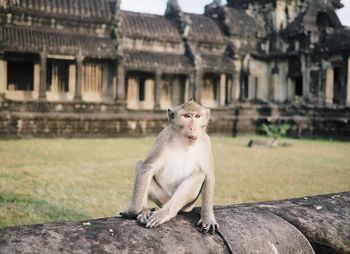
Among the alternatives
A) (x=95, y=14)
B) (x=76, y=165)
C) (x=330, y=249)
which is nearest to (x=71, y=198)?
(x=76, y=165)

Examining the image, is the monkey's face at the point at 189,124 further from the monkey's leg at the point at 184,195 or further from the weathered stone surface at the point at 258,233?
the weathered stone surface at the point at 258,233

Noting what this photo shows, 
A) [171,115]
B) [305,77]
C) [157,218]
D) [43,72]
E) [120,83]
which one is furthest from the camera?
[305,77]

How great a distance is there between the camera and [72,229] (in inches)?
89.3

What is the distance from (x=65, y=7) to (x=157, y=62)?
5.76 meters

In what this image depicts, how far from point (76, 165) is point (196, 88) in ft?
47.3

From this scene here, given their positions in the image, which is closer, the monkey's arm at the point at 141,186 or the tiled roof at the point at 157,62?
the monkey's arm at the point at 141,186

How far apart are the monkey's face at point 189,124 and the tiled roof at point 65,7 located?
67.9ft

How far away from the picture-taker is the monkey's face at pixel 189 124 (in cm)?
313

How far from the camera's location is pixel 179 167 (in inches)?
123

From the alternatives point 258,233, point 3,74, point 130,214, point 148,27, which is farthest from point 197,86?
point 258,233

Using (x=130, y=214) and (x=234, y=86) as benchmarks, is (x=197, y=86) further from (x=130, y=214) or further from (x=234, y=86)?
(x=130, y=214)

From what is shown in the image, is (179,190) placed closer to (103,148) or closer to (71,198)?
(71,198)

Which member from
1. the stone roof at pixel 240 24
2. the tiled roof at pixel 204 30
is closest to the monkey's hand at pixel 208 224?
the tiled roof at pixel 204 30

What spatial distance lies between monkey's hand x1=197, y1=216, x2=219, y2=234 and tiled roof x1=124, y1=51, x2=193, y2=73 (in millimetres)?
21183
